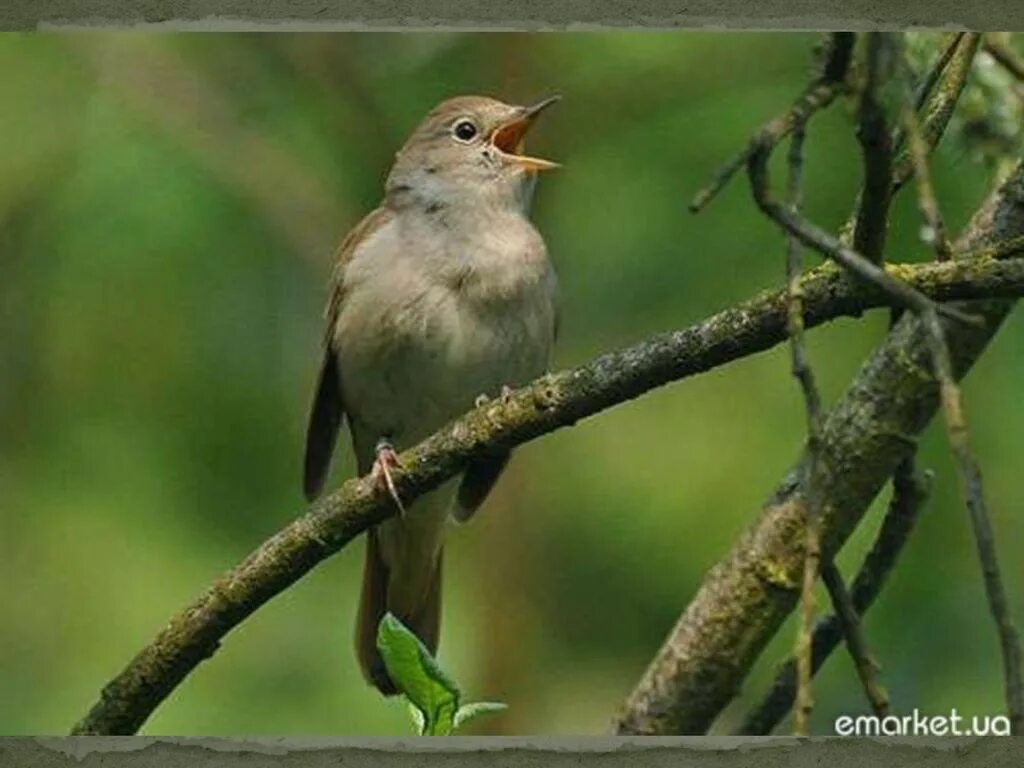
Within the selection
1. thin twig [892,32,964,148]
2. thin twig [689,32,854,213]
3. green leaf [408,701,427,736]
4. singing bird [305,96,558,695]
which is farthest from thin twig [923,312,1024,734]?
singing bird [305,96,558,695]

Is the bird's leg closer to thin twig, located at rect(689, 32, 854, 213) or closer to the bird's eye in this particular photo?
the bird's eye

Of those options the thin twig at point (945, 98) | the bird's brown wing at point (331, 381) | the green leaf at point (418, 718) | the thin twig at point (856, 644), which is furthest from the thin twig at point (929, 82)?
the bird's brown wing at point (331, 381)

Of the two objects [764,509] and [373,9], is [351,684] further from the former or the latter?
[373,9]

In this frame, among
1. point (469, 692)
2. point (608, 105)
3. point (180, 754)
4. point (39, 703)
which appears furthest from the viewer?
point (608, 105)

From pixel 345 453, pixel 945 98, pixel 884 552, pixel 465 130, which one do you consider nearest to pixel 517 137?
pixel 465 130

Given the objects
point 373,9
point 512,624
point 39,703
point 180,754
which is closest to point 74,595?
point 39,703

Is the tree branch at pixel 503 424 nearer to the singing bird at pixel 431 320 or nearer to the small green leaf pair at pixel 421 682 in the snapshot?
the small green leaf pair at pixel 421 682
